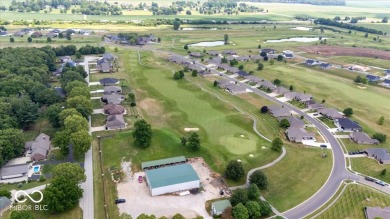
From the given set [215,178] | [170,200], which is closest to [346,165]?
[215,178]

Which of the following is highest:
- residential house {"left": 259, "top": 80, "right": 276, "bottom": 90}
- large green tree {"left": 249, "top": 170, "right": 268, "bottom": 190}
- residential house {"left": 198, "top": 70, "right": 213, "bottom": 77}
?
residential house {"left": 198, "top": 70, "right": 213, "bottom": 77}

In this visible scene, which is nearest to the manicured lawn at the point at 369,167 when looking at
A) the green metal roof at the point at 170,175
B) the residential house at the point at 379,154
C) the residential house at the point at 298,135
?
the residential house at the point at 379,154

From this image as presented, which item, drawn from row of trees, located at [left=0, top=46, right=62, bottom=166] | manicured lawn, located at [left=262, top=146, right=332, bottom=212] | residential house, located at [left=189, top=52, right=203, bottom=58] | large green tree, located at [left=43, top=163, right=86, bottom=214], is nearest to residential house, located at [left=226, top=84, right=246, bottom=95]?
manicured lawn, located at [left=262, top=146, right=332, bottom=212]

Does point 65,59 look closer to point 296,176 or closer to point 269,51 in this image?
point 269,51

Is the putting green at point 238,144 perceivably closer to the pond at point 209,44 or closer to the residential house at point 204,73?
the residential house at point 204,73

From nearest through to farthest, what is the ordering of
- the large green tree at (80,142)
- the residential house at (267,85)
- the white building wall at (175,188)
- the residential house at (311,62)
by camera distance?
1. the white building wall at (175,188)
2. the large green tree at (80,142)
3. the residential house at (267,85)
4. the residential house at (311,62)

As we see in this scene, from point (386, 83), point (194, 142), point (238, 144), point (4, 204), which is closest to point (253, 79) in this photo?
point (238, 144)

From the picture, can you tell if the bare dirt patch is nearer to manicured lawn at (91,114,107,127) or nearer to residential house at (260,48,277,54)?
residential house at (260,48,277,54)
